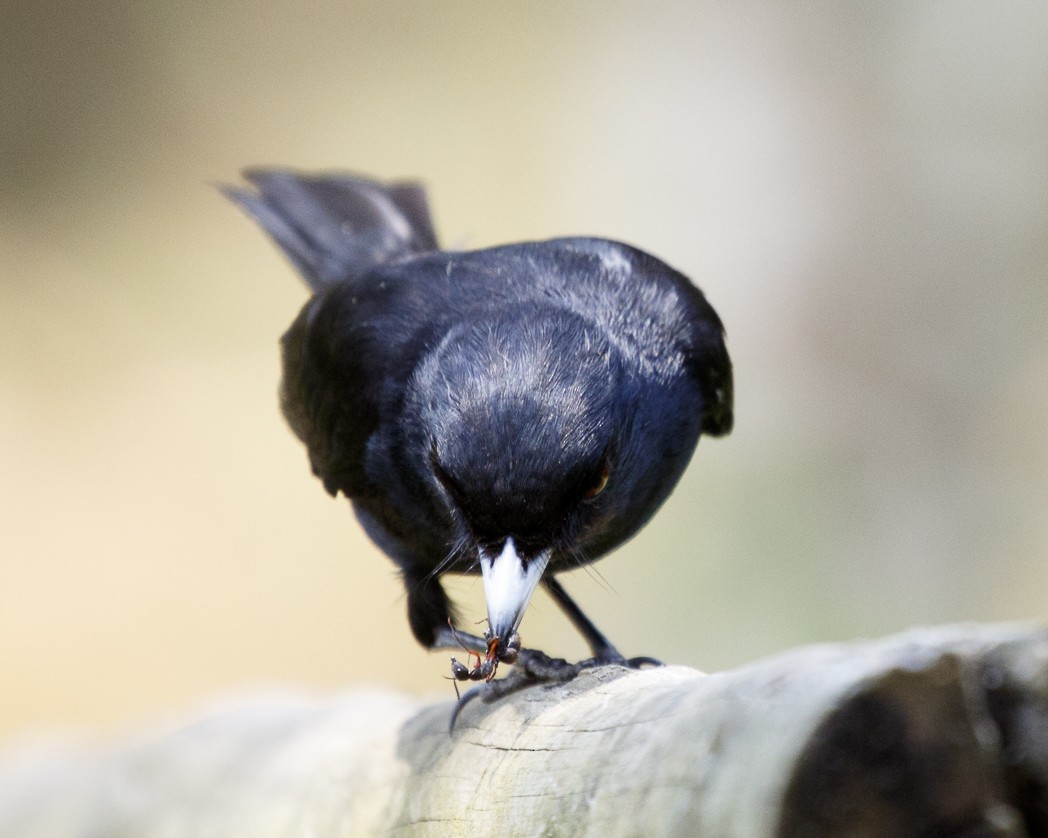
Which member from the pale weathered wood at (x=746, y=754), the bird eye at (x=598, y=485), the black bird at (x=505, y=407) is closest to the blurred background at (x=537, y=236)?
the black bird at (x=505, y=407)

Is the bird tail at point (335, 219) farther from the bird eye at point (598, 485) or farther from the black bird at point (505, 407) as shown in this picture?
the bird eye at point (598, 485)

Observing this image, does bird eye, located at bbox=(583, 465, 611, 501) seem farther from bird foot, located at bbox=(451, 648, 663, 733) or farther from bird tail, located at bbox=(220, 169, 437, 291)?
bird tail, located at bbox=(220, 169, 437, 291)

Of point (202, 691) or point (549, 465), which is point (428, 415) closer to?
point (549, 465)

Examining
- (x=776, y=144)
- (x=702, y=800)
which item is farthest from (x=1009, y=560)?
(x=702, y=800)

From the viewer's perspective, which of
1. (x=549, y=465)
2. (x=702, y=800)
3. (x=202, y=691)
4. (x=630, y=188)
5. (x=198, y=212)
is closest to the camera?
(x=702, y=800)

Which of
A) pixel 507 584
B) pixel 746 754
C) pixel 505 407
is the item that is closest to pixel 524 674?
pixel 507 584

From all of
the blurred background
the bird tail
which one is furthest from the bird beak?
the blurred background

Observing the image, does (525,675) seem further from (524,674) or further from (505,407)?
(505,407)
